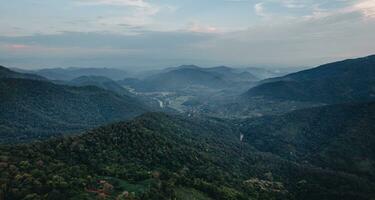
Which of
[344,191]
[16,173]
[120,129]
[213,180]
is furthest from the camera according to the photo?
[120,129]

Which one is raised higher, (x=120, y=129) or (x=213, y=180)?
(x=120, y=129)

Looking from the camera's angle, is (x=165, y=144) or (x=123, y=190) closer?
(x=123, y=190)

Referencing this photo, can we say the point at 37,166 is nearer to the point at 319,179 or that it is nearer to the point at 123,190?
the point at 123,190

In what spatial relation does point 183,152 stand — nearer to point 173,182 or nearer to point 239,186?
point 239,186

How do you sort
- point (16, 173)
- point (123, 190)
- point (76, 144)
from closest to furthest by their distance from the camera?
point (16, 173)
point (123, 190)
point (76, 144)

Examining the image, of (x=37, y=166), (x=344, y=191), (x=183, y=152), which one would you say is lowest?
(x=344, y=191)

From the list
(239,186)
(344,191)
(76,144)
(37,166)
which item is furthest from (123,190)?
(344,191)
